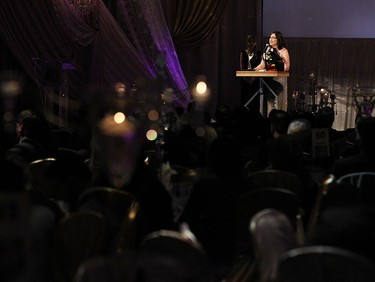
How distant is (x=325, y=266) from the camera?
225 cm

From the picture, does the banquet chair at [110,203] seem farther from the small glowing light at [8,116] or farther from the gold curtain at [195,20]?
the gold curtain at [195,20]

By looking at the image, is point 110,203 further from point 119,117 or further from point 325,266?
point 325,266

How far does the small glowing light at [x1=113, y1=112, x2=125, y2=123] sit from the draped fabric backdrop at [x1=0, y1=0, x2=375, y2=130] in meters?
5.86

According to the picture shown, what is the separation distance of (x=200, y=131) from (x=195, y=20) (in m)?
8.19

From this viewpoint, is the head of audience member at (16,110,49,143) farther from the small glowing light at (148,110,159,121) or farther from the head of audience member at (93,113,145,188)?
the head of audience member at (93,113,145,188)

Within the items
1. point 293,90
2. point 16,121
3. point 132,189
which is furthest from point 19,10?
point 132,189

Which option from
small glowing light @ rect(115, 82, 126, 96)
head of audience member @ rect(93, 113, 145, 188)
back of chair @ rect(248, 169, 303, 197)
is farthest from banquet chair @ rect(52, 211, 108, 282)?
back of chair @ rect(248, 169, 303, 197)

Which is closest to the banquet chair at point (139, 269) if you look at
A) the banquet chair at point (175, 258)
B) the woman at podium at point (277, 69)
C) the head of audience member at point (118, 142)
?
the banquet chair at point (175, 258)

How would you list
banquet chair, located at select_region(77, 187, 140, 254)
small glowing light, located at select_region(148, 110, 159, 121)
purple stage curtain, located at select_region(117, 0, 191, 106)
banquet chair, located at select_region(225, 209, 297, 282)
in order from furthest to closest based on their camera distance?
purple stage curtain, located at select_region(117, 0, 191, 106)
small glowing light, located at select_region(148, 110, 159, 121)
banquet chair, located at select_region(77, 187, 140, 254)
banquet chair, located at select_region(225, 209, 297, 282)

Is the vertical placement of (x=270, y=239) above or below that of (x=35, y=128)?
above

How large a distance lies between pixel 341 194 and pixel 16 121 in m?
3.67

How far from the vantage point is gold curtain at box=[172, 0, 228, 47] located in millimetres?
13082

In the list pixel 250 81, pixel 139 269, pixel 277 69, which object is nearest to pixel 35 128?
pixel 139 269

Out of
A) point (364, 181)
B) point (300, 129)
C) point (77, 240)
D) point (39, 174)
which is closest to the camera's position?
point (77, 240)
